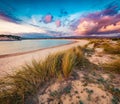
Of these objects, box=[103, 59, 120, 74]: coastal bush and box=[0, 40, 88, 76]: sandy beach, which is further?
box=[0, 40, 88, 76]: sandy beach

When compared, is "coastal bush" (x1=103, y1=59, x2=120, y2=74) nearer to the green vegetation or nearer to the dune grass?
the green vegetation

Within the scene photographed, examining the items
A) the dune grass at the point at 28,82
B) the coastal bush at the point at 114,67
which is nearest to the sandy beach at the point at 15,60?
the dune grass at the point at 28,82

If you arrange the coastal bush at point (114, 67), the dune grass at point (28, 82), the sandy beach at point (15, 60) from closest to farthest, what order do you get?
the dune grass at point (28, 82) → the coastal bush at point (114, 67) → the sandy beach at point (15, 60)

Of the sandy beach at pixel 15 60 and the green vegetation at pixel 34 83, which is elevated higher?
the green vegetation at pixel 34 83

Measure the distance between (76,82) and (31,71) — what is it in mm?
1099

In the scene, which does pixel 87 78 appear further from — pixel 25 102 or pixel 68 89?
pixel 25 102

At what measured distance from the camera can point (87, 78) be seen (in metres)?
3.40

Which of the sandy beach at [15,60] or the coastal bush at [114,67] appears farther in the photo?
the sandy beach at [15,60]

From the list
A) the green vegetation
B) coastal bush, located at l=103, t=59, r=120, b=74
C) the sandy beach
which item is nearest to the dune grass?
the green vegetation

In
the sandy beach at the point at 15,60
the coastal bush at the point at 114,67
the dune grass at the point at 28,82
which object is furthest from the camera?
the sandy beach at the point at 15,60

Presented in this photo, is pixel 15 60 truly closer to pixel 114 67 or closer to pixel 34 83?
pixel 34 83

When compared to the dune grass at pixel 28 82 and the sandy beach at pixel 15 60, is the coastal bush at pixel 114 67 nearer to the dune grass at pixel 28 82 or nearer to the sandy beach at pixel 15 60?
the dune grass at pixel 28 82

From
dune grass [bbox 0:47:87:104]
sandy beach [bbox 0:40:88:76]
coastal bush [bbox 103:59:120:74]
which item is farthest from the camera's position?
sandy beach [bbox 0:40:88:76]

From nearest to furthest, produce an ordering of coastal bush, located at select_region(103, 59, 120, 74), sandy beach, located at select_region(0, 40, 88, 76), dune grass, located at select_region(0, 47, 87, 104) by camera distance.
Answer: dune grass, located at select_region(0, 47, 87, 104), coastal bush, located at select_region(103, 59, 120, 74), sandy beach, located at select_region(0, 40, 88, 76)
